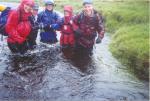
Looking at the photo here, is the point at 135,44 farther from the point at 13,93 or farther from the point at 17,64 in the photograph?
the point at 13,93

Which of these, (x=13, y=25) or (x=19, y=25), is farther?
(x=19, y=25)

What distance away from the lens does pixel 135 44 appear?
1342cm

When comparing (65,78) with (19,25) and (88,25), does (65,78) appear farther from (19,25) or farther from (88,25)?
(88,25)

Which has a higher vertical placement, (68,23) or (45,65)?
(68,23)

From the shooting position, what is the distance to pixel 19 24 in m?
11.8

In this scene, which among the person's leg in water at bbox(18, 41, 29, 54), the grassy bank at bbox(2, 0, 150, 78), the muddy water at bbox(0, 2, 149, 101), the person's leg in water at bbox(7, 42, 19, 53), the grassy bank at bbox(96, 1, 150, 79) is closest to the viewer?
the muddy water at bbox(0, 2, 149, 101)

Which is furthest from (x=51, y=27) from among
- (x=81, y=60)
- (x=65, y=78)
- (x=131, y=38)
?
(x=65, y=78)

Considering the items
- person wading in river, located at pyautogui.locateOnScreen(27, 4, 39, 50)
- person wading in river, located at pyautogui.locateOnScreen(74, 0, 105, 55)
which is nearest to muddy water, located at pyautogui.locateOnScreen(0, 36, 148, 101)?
person wading in river, located at pyautogui.locateOnScreen(27, 4, 39, 50)

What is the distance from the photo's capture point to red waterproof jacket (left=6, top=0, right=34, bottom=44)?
11.6 m

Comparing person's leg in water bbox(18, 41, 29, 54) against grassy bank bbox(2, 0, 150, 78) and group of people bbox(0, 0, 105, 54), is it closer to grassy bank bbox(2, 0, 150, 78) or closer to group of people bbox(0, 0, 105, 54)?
group of people bbox(0, 0, 105, 54)

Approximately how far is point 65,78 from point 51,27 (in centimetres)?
354

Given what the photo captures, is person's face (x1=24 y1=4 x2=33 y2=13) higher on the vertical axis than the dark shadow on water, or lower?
higher

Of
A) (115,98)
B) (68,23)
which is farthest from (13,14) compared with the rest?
(115,98)

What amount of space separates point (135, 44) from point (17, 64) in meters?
4.40
